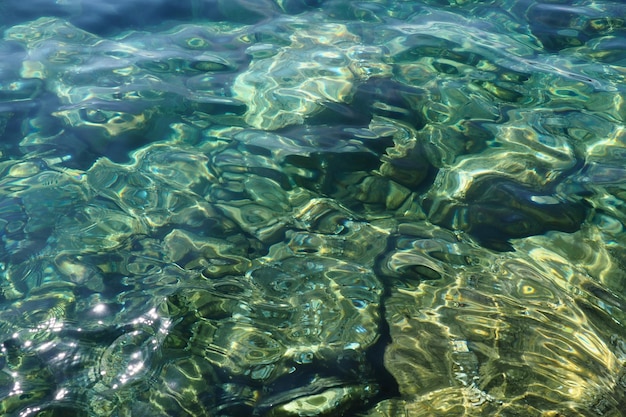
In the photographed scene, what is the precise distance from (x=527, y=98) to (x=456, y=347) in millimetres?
2117

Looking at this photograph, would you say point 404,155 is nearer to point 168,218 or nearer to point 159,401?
point 168,218

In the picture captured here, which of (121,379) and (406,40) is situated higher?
(406,40)

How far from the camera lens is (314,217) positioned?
287 cm

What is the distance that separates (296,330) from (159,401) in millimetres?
559

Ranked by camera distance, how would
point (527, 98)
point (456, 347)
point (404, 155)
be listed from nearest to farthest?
point (456, 347), point (404, 155), point (527, 98)

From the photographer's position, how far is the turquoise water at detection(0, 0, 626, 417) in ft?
6.80

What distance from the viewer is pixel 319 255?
2629mm

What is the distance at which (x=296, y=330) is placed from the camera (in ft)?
7.43

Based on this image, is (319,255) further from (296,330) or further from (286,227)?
(296,330)

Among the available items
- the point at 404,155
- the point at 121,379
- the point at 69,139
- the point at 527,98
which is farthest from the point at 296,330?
the point at 527,98

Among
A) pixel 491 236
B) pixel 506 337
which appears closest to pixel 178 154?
pixel 491 236

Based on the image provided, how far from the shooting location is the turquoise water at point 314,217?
6.80 ft

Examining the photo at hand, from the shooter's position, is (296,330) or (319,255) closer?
(296,330)

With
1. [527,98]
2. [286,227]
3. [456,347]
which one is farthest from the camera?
[527,98]
